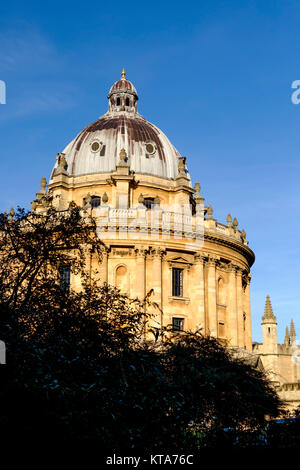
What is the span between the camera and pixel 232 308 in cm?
4341

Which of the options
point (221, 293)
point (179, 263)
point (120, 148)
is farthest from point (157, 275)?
point (120, 148)

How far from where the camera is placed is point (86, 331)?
16219 millimetres

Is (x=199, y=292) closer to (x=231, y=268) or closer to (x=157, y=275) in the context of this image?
(x=157, y=275)

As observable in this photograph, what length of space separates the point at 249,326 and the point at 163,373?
110 ft

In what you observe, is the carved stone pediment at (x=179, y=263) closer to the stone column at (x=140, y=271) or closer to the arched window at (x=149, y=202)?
the stone column at (x=140, y=271)

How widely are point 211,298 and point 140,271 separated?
224 inches

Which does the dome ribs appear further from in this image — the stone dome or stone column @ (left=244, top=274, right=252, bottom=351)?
stone column @ (left=244, top=274, right=252, bottom=351)

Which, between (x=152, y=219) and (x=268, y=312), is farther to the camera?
(x=268, y=312)

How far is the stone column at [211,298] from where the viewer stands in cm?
4091

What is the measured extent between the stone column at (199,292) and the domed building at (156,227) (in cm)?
7

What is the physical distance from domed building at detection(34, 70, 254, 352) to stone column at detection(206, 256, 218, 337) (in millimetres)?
69

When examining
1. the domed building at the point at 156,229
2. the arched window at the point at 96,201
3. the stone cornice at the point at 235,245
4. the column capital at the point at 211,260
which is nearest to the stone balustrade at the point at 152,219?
the domed building at the point at 156,229
